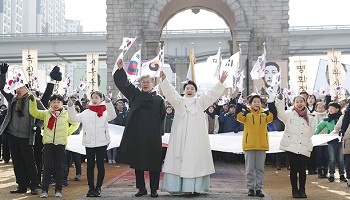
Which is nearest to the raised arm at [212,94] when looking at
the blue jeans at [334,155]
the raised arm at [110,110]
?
the raised arm at [110,110]

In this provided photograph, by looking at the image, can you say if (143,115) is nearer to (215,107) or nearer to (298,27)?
(215,107)

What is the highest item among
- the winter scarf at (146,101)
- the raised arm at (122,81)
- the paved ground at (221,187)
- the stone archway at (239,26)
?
the stone archway at (239,26)

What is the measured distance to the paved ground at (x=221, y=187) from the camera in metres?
11.4

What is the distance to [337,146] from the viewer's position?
14703 mm

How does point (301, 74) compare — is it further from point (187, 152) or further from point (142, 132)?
point (142, 132)

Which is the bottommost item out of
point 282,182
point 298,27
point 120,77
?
point 282,182

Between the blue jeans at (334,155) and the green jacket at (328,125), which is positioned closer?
the blue jeans at (334,155)

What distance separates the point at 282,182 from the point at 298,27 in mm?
47724

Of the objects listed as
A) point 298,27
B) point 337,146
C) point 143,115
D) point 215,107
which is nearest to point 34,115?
point 143,115

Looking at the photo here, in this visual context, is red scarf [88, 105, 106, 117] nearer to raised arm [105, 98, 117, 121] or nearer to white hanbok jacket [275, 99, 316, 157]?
raised arm [105, 98, 117, 121]

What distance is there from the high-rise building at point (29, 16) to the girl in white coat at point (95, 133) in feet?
371

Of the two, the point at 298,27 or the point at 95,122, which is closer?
the point at 95,122

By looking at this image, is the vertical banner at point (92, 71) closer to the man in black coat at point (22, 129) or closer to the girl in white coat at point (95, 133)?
the man in black coat at point (22, 129)

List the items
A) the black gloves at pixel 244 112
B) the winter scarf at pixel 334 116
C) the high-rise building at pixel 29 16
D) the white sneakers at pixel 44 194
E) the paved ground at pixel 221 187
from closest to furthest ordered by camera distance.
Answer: the white sneakers at pixel 44 194 < the paved ground at pixel 221 187 < the black gloves at pixel 244 112 < the winter scarf at pixel 334 116 < the high-rise building at pixel 29 16
